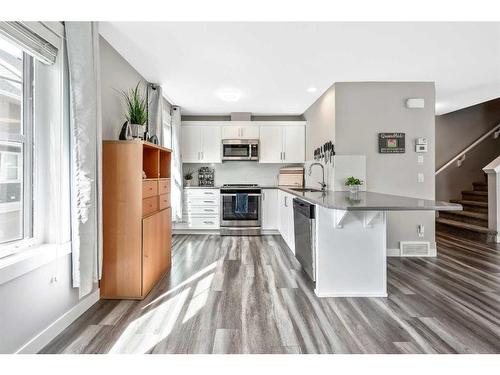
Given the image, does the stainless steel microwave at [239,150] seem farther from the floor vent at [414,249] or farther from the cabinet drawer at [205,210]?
the floor vent at [414,249]

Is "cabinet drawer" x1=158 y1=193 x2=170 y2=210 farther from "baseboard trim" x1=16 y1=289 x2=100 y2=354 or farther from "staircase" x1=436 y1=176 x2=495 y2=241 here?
"staircase" x1=436 y1=176 x2=495 y2=241

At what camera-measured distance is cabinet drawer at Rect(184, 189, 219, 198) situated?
5.47m

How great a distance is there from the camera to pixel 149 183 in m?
2.89

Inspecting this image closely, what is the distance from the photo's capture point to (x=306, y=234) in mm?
3029

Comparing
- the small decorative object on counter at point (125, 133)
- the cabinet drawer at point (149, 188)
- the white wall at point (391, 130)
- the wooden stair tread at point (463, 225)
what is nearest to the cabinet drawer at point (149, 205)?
the cabinet drawer at point (149, 188)

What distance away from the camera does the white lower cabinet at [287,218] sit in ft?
13.2

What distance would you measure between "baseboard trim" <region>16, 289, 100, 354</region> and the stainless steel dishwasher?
2.03 metres

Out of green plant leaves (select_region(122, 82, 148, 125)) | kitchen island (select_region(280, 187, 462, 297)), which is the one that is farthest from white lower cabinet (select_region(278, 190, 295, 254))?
green plant leaves (select_region(122, 82, 148, 125))

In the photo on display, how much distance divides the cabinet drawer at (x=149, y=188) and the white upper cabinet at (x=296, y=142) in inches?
130

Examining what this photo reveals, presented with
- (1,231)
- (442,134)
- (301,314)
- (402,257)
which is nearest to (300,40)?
(301,314)

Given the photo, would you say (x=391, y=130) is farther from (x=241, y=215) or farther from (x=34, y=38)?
(x=34, y=38)

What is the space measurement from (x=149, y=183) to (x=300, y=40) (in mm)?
2024

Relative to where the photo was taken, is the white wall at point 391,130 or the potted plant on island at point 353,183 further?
the white wall at point 391,130
